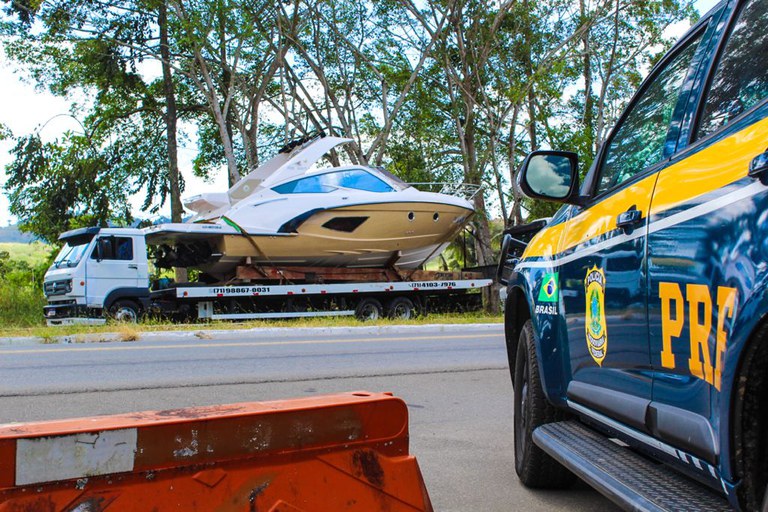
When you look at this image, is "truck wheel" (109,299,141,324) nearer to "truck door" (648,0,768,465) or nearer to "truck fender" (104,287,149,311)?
"truck fender" (104,287,149,311)

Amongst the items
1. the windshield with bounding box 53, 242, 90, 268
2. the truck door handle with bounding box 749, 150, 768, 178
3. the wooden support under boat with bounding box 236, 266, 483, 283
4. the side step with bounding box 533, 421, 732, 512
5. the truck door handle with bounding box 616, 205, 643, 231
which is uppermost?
the windshield with bounding box 53, 242, 90, 268

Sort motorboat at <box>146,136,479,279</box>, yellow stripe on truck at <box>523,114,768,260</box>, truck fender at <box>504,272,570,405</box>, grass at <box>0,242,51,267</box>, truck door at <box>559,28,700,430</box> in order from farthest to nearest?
1. grass at <box>0,242,51,267</box>
2. motorboat at <box>146,136,479,279</box>
3. truck fender at <box>504,272,570,405</box>
4. truck door at <box>559,28,700,430</box>
5. yellow stripe on truck at <box>523,114,768,260</box>

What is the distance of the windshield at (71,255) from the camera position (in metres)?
18.4

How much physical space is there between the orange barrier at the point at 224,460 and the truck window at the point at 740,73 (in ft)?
4.86

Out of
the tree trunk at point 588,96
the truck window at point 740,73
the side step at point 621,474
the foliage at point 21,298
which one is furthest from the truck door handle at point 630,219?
the tree trunk at point 588,96

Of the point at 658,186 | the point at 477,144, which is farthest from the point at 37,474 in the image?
the point at 477,144

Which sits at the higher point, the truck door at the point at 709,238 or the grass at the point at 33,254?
the grass at the point at 33,254

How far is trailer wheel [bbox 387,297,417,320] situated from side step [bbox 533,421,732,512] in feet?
54.6

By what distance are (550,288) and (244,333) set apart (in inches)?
430

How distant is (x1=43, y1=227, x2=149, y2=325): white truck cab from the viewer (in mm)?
18062

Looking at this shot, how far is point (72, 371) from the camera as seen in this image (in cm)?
864

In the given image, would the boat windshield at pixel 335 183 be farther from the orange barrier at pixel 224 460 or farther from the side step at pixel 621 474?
the orange barrier at pixel 224 460

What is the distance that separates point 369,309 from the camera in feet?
67.0

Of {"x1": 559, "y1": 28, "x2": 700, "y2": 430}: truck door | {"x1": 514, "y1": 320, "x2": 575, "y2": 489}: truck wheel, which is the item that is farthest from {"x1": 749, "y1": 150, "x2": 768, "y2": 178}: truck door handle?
{"x1": 514, "y1": 320, "x2": 575, "y2": 489}: truck wheel
